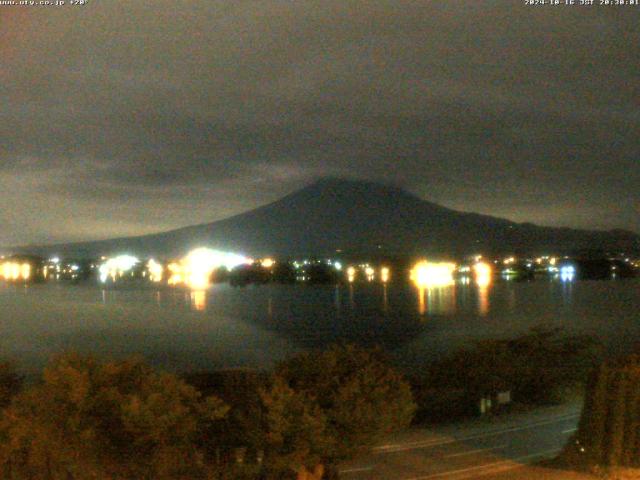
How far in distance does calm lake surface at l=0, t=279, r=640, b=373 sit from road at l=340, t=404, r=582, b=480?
1440 cm

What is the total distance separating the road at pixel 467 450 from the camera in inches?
443

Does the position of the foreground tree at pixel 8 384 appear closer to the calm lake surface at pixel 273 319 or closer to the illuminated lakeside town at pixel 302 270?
the calm lake surface at pixel 273 319

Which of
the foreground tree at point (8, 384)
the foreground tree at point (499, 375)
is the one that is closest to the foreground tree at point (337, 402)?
the foreground tree at point (8, 384)

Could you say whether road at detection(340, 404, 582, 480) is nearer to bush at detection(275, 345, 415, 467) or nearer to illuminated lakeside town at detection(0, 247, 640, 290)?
bush at detection(275, 345, 415, 467)

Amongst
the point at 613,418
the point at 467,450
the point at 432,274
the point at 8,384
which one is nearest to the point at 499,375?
the point at 467,450

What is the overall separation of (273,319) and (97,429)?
163 ft

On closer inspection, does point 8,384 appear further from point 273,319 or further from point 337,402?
point 273,319

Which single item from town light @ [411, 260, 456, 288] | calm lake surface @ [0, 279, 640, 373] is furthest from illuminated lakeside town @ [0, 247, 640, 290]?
calm lake surface @ [0, 279, 640, 373]

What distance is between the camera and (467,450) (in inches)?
527

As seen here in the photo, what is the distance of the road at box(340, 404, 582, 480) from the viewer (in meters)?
11.2

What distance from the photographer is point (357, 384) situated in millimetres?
8766

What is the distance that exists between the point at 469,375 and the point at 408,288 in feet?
205

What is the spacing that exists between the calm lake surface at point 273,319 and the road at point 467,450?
14396mm

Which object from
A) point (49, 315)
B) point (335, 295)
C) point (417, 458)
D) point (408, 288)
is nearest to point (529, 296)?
point (408, 288)
